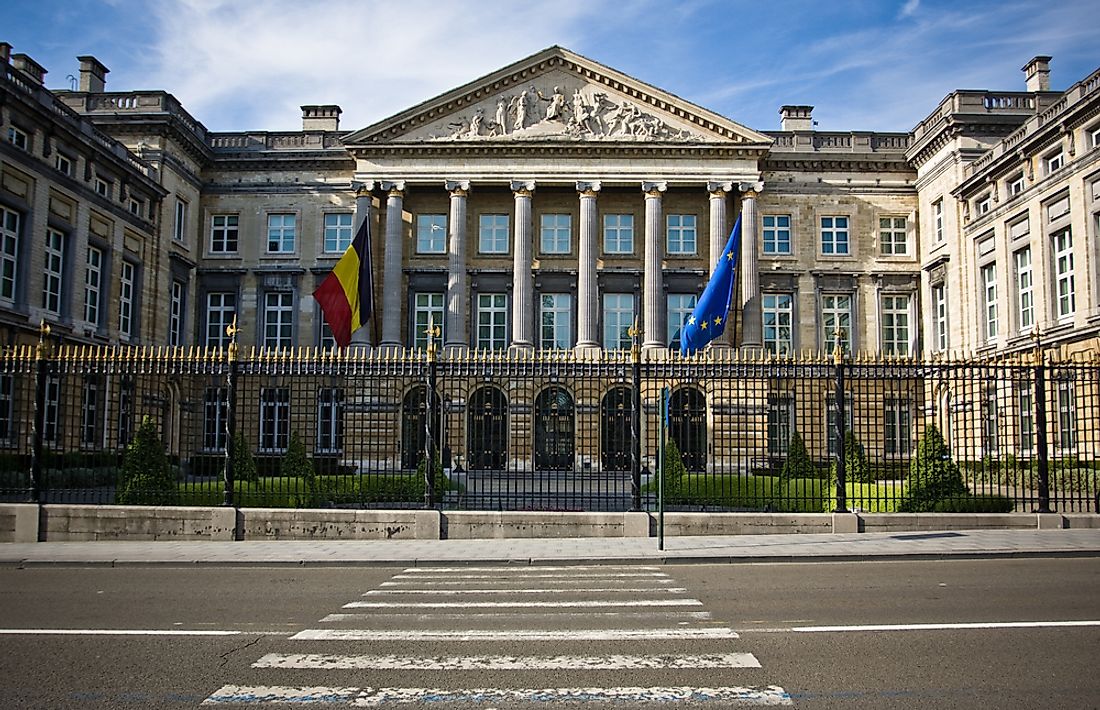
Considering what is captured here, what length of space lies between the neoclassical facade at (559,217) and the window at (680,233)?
0.10 m

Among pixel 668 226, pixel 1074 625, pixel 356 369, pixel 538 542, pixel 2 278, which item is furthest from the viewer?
pixel 668 226

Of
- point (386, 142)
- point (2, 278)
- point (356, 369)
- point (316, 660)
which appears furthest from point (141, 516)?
point (386, 142)

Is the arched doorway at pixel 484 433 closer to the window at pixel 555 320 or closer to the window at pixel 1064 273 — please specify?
the window at pixel 1064 273

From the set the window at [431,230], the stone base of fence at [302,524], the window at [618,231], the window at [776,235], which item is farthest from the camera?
the window at [776,235]

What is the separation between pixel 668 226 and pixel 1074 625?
41.3m

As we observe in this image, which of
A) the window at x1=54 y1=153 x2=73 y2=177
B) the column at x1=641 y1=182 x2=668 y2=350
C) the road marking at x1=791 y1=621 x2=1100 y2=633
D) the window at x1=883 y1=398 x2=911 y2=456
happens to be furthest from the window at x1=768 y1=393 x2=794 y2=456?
the window at x1=54 y1=153 x2=73 y2=177

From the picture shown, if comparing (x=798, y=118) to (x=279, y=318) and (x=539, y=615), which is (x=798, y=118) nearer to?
(x=279, y=318)

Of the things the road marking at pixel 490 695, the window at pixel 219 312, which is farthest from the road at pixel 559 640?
the window at pixel 219 312

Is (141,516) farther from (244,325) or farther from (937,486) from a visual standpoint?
(244,325)

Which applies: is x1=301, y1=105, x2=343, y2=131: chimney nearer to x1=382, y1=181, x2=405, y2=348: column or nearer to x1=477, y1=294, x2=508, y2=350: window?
x1=382, y1=181, x2=405, y2=348: column

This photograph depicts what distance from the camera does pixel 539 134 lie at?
1896 inches

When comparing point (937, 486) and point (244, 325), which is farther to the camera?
point (244, 325)

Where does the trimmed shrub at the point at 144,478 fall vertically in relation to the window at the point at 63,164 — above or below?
below

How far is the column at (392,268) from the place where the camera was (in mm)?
47344
